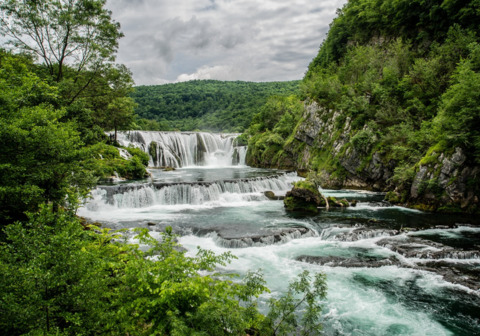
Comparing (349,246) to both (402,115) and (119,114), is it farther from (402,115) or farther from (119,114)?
(119,114)

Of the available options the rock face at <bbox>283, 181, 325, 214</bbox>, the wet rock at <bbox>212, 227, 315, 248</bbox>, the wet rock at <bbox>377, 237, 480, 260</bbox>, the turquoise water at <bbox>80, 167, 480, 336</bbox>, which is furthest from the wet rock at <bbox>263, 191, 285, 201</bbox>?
the wet rock at <bbox>377, 237, 480, 260</bbox>

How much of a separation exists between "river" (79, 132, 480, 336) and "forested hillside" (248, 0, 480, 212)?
2098 millimetres

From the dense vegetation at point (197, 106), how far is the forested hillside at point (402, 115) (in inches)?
1757

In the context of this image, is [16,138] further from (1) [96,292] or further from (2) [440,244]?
(2) [440,244]

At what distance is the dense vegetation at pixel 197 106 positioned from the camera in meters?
94.9

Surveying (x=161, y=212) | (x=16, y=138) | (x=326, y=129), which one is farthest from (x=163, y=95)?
(x=16, y=138)

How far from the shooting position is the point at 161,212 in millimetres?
18938

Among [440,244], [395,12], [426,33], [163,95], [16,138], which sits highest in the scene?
[163,95]

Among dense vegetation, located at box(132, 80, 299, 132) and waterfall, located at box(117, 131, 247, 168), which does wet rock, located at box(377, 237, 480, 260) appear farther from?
dense vegetation, located at box(132, 80, 299, 132)

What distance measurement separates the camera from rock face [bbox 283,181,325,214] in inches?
744

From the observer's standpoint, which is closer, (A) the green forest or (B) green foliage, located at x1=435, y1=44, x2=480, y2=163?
(A) the green forest

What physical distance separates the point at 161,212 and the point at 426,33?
32.6 m

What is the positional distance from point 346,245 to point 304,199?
255 inches

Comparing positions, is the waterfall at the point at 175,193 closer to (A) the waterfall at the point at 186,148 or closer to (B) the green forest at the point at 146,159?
(B) the green forest at the point at 146,159
